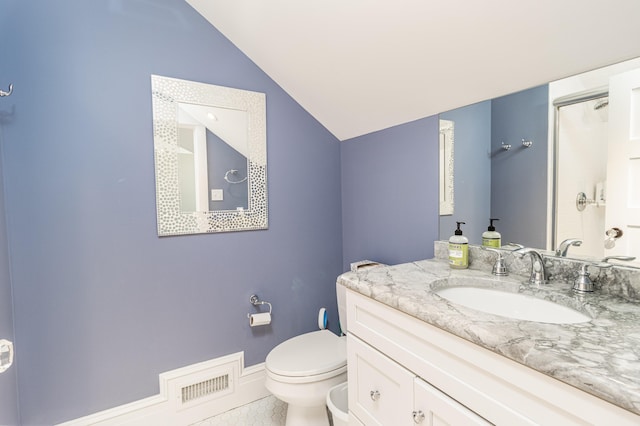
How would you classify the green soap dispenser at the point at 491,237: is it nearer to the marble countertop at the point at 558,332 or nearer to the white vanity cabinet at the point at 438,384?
the marble countertop at the point at 558,332

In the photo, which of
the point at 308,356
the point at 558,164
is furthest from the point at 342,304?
the point at 558,164

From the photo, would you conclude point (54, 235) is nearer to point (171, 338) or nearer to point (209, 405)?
point (171, 338)

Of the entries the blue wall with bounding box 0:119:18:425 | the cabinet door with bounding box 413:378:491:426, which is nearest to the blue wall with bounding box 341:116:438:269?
the cabinet door with bounding box 413:378:491:426

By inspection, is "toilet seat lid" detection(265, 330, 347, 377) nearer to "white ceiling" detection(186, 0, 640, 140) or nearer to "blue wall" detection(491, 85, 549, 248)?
"blue wall" detection(491, 85, 549, 248)

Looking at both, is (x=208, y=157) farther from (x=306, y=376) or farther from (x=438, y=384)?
(x=438, y=384)

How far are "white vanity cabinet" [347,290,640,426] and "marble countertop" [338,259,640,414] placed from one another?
0.03 m

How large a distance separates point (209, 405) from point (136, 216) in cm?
112

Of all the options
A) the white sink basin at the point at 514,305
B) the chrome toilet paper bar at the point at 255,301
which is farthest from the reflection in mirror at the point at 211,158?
the white sink basin at the point at 514,305

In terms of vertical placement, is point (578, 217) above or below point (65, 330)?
above

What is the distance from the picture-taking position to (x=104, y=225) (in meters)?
1.43

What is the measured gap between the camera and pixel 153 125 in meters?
1.52

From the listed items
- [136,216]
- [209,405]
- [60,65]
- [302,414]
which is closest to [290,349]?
[302,414]

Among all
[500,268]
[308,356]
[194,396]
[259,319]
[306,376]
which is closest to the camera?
[500,268]

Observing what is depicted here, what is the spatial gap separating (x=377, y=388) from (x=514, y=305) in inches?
21.1
